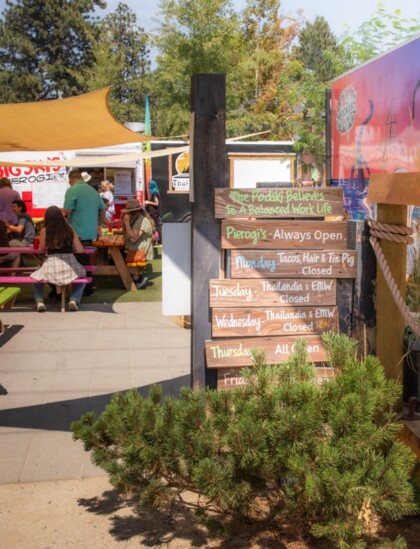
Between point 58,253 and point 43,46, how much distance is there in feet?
167

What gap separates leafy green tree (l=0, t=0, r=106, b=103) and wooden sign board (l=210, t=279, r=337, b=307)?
52.9 meters

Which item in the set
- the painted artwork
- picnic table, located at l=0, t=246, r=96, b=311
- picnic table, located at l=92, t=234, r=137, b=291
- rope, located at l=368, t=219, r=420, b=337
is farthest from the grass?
rope, located at l=368, t=219, r=420, b=337

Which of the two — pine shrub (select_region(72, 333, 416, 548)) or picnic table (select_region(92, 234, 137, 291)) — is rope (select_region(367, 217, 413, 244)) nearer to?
pine shrub (select_region(72, 333, 416, 548))

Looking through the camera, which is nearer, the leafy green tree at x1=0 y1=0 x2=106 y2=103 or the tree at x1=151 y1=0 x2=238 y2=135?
the tree at x1=151 y1=0 x2=238 y2=135

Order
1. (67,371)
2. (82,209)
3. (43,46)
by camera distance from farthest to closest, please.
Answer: (43,46) → (82,209) → (67,371)

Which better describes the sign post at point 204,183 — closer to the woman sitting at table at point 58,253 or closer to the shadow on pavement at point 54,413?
the shadow on pavement at point 54,413

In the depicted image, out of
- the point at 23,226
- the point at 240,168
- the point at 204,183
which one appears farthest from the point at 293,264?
the point at 240,168

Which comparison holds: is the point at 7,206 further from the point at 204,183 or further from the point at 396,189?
the point at 396,189

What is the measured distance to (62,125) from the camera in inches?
271

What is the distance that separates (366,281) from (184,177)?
15.0 meters

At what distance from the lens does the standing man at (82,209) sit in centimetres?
1019

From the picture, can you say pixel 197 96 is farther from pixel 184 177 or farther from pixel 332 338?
pixel 184 177

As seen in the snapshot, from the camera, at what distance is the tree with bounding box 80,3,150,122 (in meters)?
35.9

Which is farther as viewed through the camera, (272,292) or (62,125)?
(62,125)
